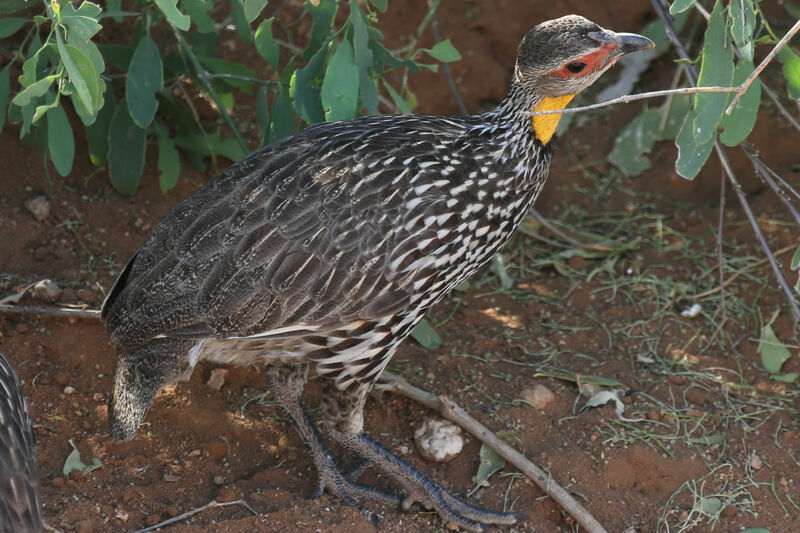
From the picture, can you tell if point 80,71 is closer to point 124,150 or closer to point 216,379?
point 124,150

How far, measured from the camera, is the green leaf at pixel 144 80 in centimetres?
466

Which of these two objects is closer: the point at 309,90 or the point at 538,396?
the point at 309,90

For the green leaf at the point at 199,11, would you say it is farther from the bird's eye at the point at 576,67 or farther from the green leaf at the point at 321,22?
the bird's eye at the point at 576,67

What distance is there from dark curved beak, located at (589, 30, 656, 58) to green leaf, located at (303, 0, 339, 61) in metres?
1.34

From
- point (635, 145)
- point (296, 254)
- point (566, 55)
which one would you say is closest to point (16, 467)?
point (296, 254)

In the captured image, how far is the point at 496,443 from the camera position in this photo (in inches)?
179

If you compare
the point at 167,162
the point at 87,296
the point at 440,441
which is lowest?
the point at 440,441

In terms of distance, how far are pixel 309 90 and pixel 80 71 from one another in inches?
51.3

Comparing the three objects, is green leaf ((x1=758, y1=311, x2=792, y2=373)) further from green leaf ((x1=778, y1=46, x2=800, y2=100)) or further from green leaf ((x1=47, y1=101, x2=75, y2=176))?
green leaf ((x1=47, y1=101, x2=75, y2=176))

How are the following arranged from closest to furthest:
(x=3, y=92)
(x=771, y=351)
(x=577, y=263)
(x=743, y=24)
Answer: (x=743, y=24) < (x=3, y=92) < (x=771, y=351) < (x=577, y=263)

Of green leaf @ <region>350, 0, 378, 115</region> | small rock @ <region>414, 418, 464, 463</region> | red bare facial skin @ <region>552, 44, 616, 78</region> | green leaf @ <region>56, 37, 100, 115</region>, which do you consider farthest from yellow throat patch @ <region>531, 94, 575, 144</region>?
green leaf @ <region>56, 37, 100, 115</region>

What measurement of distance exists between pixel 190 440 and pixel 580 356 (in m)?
2.14

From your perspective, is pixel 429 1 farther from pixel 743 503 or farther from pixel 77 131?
pixel 743 503

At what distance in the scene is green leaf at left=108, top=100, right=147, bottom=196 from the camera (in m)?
5.03
